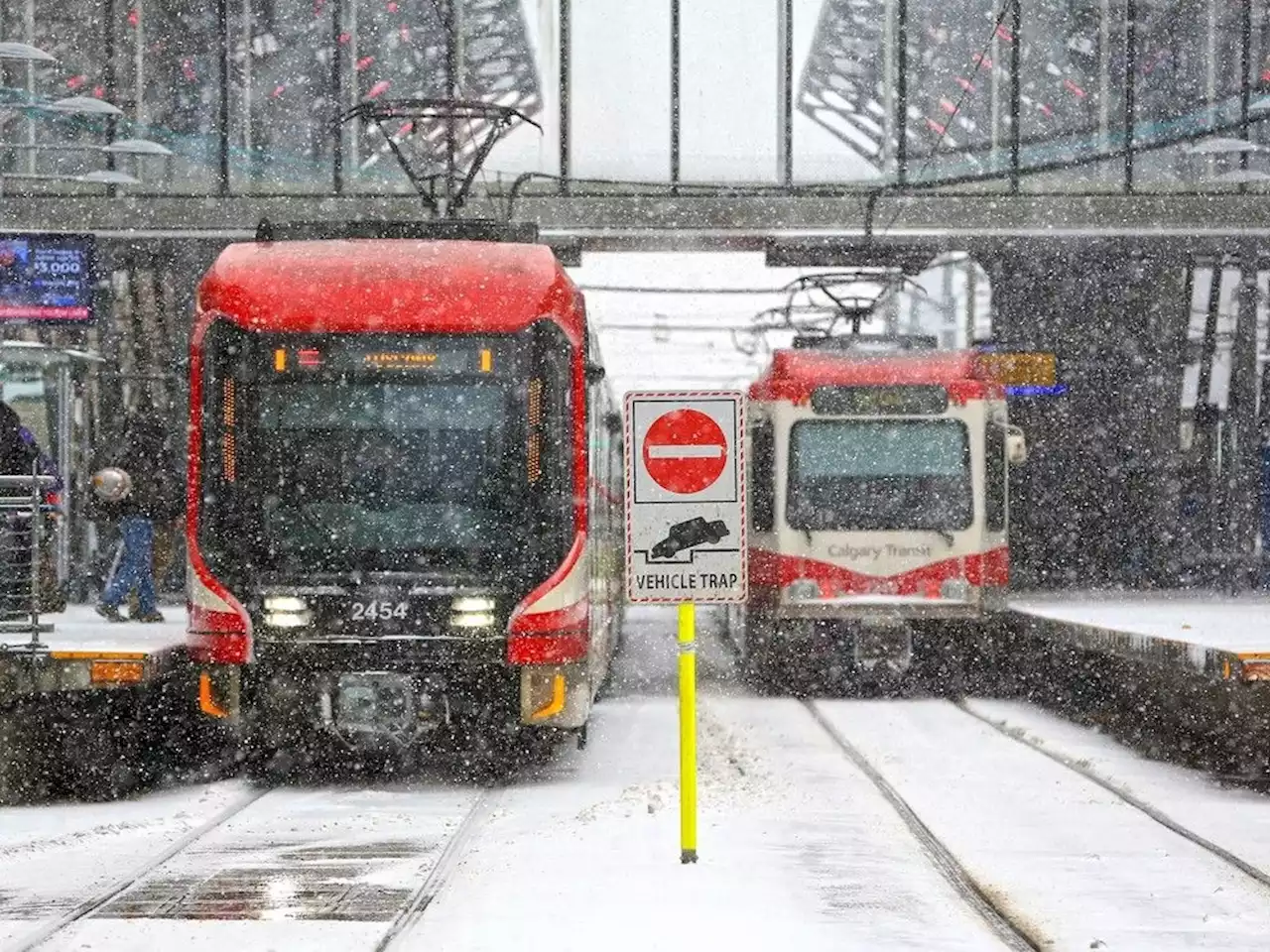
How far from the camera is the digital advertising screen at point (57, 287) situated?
72.2ft

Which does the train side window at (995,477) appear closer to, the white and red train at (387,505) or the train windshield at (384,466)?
the white and red train at (387,505)

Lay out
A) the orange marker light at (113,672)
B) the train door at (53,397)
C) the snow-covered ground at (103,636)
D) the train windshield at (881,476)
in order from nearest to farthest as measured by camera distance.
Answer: the orange marker light at (113,672) < the snow-covered ground at (103,636) < the train door at (53,397) < the train windshield at (881,476)

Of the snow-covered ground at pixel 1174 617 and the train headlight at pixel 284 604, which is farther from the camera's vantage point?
the snow-covered ground at pixel 1174 617

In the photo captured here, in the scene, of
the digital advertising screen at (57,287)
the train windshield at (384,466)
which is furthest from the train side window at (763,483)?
the train windshield at (384,466)

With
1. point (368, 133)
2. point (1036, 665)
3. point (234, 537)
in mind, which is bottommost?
point (1036, 665)

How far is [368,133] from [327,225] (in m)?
17.4

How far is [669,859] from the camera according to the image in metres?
9.84

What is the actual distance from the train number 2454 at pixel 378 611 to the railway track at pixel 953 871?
107 inches

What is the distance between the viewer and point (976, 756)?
14.7 metres

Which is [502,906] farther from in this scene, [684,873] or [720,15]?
[720,15]

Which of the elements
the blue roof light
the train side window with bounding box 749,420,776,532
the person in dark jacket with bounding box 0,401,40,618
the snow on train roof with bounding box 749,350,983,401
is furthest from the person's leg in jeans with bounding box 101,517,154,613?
the blue roof light

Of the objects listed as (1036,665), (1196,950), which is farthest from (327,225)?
(1036,665)

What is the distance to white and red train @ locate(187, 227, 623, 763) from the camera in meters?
12.7

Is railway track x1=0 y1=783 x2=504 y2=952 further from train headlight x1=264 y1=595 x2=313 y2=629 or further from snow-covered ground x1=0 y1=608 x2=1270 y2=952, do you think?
train headlight x1=264 y1=595 x2=313 y2=629
